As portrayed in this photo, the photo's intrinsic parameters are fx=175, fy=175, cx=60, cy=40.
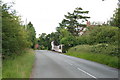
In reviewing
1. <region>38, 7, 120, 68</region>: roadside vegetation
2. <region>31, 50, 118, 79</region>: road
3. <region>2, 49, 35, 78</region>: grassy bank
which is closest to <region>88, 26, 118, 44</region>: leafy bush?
<region>38, 7, 120, 68</region>: roadside vegetation

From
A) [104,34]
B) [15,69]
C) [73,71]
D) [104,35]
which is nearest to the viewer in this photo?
[15,69]

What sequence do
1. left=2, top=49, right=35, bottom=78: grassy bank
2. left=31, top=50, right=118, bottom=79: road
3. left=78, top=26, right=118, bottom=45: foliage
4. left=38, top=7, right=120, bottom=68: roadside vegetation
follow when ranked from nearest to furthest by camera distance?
left=2, top=49, right=35, bottom=78: grassy bank → left=31, top=50, right=118, bottom=79: road → left=38, top=7, right=120, bottom=68: roadside vegetation → left=78, top=26, right=118, bottom=45: foliage

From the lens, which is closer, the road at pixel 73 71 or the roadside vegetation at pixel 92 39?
the road at pixel 73 71

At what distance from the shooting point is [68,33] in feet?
175

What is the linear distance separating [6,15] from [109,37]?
22996 millimetres

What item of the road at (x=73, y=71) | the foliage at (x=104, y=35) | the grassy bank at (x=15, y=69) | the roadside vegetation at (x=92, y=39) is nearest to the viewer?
the grassy bank at (x=15, y=69)

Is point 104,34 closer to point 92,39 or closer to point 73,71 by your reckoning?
point 92,39

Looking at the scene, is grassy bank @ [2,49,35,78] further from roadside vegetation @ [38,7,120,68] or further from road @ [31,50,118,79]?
roadside vegetation @ [38,7,120,68]

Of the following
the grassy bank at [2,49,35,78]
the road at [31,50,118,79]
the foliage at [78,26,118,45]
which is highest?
the foliage at [78,26,118,45]

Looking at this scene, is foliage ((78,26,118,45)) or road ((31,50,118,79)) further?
foliage ((78,26,118,45))

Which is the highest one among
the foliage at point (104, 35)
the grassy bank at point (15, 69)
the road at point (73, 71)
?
the foliage at point (104, 35)

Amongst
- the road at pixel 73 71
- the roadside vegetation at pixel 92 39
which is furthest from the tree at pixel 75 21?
the road at pixel 73 71

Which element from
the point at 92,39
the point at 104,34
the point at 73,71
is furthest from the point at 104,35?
the point at 73,71

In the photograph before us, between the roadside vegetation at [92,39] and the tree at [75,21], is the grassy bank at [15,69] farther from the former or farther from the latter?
the tree at [75,21]
